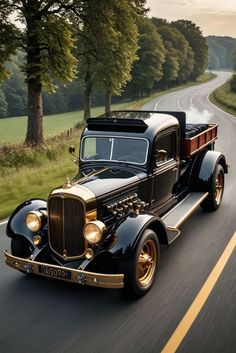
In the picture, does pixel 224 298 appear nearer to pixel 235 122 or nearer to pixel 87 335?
pixel 87 335

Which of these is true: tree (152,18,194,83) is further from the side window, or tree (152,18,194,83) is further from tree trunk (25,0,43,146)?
the side window

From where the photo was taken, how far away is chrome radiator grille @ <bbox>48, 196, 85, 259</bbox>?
5.64 metres

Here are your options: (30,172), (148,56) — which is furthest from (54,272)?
(148,56)

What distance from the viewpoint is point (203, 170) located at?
9.02 m

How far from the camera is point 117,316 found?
17.1ft

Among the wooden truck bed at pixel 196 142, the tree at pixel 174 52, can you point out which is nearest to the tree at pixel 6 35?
the wooden truck bed at pixel 196 142

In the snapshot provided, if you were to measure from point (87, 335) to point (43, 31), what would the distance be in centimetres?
1409

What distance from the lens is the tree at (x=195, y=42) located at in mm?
100750

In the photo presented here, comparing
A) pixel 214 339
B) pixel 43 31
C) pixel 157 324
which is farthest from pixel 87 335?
pixel 43 31

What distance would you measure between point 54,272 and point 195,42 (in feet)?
345

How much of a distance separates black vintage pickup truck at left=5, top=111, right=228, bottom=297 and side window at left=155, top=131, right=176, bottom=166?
0.02 metres

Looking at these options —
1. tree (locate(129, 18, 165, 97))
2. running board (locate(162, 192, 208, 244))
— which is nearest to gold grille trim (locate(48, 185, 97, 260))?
running board (locate(162, 192, 208, 244))

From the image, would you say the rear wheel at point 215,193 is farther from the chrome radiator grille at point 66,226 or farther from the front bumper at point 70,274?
the front bumper at point 70,274

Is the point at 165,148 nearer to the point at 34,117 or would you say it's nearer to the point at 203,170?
the point at 203,170
